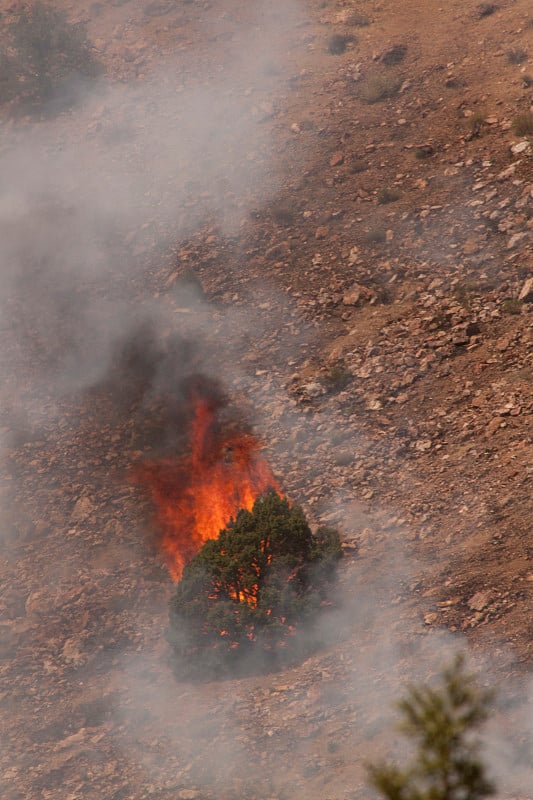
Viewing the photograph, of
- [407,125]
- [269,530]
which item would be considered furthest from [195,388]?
[407,125]

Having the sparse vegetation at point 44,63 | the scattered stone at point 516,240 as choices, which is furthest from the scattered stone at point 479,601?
the sparse vegetation at point 44,63

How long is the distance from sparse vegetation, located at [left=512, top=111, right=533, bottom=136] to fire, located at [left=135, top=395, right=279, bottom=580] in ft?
30.1

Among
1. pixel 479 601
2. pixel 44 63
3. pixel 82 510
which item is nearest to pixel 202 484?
pixel 82 510

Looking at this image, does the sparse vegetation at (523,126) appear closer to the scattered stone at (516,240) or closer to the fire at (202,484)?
the scattered stone at (516,240)

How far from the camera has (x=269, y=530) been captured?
13.6 metres

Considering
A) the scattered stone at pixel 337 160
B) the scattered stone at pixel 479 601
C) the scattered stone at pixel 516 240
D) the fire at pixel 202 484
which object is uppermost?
the scattered stone at pixel 337 160

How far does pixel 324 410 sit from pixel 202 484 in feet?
8.93

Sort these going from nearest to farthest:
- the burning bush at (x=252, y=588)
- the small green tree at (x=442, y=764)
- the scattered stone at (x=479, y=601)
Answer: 1. the small green tree at (x=442, y=764)
2. the scattered stone at (x=479, y=601)
3. the burning bush at (x=252, y=588)

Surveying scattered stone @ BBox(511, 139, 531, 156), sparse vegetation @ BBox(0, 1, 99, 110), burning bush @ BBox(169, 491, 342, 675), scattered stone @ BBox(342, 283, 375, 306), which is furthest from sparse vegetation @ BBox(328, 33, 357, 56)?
burning bush @ BBox(169, 491, 342, 675)

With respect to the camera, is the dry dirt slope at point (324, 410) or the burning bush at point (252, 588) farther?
the burning bush at point (252, 588)

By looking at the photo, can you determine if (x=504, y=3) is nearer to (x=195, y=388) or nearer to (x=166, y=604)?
(x=195, y=388)

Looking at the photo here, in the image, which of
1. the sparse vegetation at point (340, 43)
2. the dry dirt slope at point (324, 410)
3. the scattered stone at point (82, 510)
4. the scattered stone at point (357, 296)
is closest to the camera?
the dry dirt slope at point (324, 410)

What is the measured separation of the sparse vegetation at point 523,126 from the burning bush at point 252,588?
1045 cm

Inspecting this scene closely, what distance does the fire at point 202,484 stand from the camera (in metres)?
15.4
